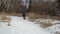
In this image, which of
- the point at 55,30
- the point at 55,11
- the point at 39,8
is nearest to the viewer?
the point at 55,30

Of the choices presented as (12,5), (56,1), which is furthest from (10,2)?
(56,1)

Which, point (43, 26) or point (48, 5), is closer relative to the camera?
point (43, 26)

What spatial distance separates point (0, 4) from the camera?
1920 centimetres

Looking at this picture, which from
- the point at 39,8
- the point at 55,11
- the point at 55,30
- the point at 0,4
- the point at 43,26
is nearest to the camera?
the point at 55,30

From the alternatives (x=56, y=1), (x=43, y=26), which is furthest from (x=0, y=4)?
(x=43, y=26)

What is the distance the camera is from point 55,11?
55.5 feet

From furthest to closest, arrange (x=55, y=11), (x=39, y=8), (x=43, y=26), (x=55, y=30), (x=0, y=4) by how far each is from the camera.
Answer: (x=0, y=4) → (x=39, y=8) → (x=55, y=11) → (x=43, y=26) → (x=55, y=30)

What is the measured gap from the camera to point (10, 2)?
63.7 ft

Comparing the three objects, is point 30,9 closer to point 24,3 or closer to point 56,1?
point 24,3

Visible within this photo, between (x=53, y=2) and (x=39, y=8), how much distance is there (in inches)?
56.3

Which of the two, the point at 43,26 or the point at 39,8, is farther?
the point at 39,8

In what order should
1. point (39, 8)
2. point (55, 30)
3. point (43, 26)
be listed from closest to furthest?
point (55, 30)
point (43, 26)
point (39, 8)

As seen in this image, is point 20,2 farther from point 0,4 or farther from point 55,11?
point 55,11

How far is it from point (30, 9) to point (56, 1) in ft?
8.73
